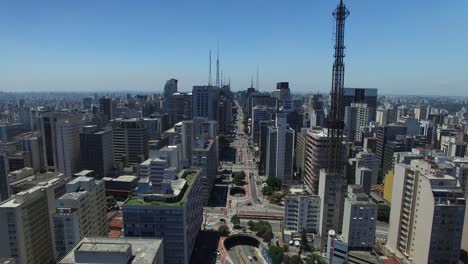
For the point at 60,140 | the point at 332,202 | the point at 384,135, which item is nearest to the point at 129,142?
the point at 60,140

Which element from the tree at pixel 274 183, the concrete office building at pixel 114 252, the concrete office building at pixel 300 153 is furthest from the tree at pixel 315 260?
the concrete office building at pixel 300 153

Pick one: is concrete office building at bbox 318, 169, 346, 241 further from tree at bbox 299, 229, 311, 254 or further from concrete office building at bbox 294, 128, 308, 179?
concrete office building at bbox 294, 128, 308, 179

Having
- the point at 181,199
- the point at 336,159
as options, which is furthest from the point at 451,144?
the point at 181,199

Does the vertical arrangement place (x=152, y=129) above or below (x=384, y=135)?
below

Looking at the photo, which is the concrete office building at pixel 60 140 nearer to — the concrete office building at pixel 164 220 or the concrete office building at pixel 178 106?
the concrete office building at pixel 164 220

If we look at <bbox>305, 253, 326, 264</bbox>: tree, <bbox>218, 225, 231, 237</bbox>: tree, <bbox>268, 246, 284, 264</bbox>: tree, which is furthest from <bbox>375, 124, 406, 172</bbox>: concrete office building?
<bbox>268, 246, 284, 264</bbox>: tree

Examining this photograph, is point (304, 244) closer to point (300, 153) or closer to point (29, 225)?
point (29, 225)

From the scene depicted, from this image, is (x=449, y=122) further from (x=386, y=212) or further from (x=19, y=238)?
(x=19, y=238)
